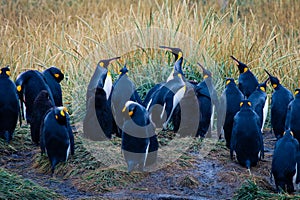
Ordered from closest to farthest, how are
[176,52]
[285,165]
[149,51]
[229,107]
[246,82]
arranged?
[285,165]
[229,107]
[246,82]
[176,52]
[149,51]

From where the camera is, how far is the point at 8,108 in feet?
24.1

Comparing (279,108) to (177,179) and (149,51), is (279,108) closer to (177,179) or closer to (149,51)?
(177,179)

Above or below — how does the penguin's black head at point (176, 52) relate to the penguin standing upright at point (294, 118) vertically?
above

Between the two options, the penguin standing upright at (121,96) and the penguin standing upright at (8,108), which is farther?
the penguin standing upright at (121,96)

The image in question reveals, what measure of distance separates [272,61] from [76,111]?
11.7 feet

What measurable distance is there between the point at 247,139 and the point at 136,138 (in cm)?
129

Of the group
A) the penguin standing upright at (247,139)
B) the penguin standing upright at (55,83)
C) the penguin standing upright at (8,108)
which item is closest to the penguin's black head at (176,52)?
the penguin standing upright at (55,83)

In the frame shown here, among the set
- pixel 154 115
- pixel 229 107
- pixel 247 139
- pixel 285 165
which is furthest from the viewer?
pixel 154 115

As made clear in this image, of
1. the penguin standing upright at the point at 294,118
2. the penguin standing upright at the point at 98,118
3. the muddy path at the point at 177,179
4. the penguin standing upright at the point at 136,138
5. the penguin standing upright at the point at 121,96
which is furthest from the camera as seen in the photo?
the penguin standing upright at the point at 121,96

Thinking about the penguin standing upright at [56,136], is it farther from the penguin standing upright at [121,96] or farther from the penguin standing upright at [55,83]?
the penguin standing upright at [55,83]

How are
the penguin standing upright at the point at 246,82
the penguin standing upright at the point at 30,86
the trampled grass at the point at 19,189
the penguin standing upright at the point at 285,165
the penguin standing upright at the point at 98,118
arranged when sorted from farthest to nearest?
the penguin standing upright at the point at 246,82 < the penguin standing upright at the point at 30,86 < the penguin standing upright at the point at 98,118 < the penguin standing upright at the point at 285,165 < the trampled grass at the point at 19,189

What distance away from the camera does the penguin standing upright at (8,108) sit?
23.9 feet

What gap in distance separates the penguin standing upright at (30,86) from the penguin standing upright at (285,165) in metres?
3.03

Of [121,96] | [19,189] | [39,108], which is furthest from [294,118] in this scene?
[19,189]
